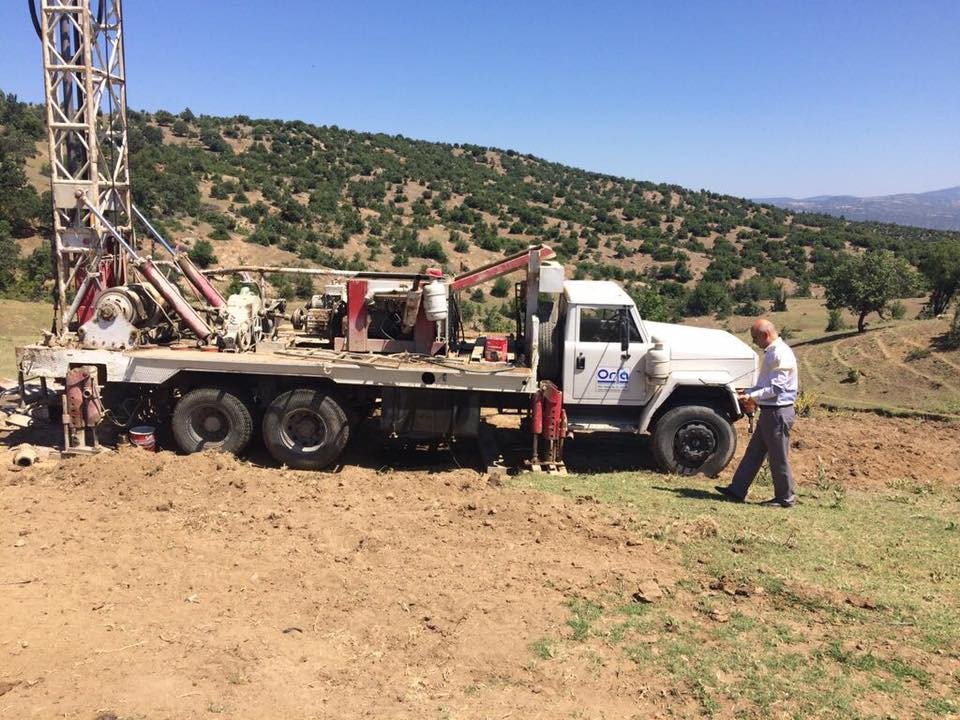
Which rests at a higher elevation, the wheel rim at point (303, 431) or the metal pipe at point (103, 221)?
the metal pipe at point (103, 221)

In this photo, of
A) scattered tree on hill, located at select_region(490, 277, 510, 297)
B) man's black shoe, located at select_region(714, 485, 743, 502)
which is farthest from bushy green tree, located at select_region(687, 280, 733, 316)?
man's black shoe, located at select_region(714, 485, 743, 502)

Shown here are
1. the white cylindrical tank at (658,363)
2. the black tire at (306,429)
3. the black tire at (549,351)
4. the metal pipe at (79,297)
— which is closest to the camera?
the white cylindrical tank at (658,363)

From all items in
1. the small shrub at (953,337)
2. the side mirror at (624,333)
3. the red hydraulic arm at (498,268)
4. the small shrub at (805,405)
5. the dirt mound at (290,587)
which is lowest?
the dirt mound at (290,587)

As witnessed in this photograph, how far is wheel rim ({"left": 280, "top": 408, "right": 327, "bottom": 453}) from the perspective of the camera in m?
8.95

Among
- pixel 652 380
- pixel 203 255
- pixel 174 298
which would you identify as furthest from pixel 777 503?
pixel 203 255

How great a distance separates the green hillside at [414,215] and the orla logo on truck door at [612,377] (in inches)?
478

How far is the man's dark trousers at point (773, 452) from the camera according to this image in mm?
7930

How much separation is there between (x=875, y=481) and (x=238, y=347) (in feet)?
27.0

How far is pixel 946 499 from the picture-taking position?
8.70 metres

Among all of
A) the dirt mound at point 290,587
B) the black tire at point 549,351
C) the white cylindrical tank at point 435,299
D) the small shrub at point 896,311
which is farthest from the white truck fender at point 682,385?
the small shrub at point 896,311

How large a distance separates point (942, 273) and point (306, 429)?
24063 mm

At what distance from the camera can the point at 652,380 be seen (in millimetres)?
8867

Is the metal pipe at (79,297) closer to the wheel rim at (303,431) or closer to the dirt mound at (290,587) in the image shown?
the dirt mound at (290,587)

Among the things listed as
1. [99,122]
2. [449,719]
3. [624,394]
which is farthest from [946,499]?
[99,122]
